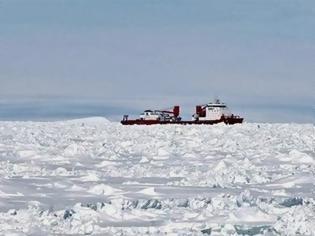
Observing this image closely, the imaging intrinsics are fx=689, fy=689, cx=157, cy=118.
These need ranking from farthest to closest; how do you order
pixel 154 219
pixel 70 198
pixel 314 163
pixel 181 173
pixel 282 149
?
pixel 282 149, pixel 314 163, pixel 181 173, pixel 70 198, pixel 154 219

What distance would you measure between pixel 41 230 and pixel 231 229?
1.47 m

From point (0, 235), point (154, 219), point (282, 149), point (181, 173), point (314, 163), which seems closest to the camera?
point (0, 235)

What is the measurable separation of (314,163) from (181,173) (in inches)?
129

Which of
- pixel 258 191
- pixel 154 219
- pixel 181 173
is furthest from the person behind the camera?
pixel 181 173

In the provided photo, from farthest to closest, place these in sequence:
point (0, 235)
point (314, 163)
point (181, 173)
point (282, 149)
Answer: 1. point (282, 149)
2. point (314, 163)
3. point (181, 173)
4. point (0, 235)

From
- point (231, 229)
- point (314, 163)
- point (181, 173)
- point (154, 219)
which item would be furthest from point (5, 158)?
point (231, 229)

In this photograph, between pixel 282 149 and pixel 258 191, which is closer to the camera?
pixel 258 191

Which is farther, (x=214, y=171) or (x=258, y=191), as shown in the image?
(x=214, y=171)

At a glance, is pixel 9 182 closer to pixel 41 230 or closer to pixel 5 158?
pixel 41 230

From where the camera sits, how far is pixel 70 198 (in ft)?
23.5

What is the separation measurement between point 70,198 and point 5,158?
237 inches

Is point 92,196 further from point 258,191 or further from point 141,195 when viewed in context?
point 258,191

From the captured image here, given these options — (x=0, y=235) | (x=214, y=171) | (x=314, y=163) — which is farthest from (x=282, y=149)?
(x=0, y=235)

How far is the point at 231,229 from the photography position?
Answer: 17.6 ft
